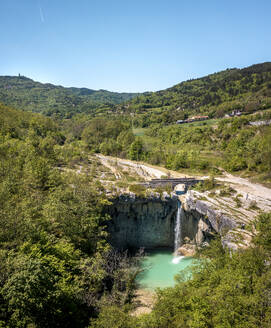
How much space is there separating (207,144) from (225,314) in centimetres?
6694

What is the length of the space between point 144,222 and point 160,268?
835cm

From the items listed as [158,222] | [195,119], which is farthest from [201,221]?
[195,119]

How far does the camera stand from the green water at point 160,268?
2559 centimetres

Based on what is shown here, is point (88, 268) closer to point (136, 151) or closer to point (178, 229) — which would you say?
point (178, 229)

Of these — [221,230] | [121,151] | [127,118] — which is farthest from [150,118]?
[221,230]

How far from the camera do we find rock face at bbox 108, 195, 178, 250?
3394cm

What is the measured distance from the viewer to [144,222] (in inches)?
1404

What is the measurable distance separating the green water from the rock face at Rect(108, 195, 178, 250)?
2.46 metres

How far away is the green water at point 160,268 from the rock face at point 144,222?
2457 millimetres

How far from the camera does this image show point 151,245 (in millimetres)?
35844

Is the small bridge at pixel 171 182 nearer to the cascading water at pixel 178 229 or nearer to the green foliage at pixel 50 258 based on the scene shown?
the cascading water at pixel 178 229

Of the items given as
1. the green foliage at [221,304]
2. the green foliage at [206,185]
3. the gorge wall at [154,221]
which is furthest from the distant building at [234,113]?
the green foliage at [221,304]

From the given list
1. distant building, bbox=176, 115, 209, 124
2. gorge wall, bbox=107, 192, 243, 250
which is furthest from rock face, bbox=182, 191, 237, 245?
distant building, bbox=176, 115, 209, 124

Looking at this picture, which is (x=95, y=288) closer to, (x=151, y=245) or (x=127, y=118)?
(x=151, y=245)
